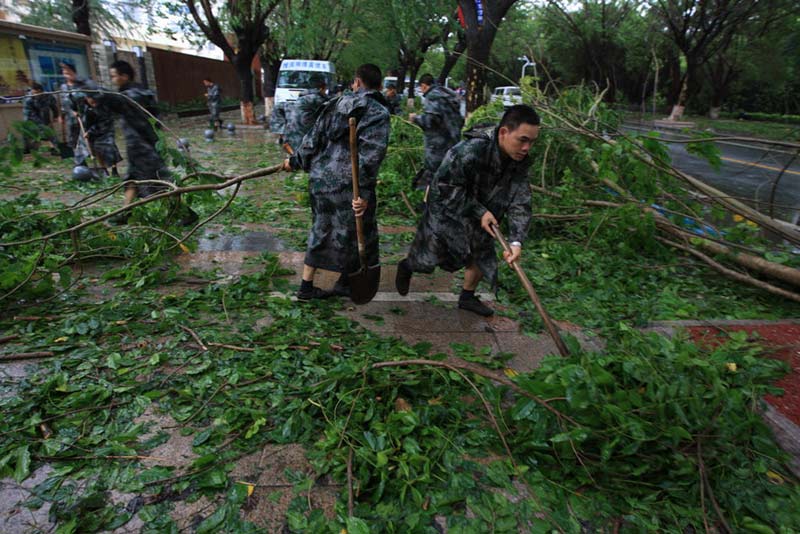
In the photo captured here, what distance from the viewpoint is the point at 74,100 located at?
6742 millimetres

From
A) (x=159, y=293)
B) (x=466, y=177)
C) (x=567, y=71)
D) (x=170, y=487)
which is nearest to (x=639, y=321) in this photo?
(x=466, y=177)

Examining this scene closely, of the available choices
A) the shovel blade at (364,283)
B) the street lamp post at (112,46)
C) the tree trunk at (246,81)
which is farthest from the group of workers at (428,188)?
the street lamp post at (112,46)

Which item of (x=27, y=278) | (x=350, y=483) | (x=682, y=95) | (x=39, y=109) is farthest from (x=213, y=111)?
(x=682, y=95)

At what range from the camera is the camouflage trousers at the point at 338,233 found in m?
3.60

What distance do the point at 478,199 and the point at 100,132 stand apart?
19.2 feet

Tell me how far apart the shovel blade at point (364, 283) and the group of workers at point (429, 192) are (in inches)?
4.8

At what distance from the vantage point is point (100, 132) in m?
6.83

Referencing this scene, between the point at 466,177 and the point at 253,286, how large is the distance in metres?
1.91

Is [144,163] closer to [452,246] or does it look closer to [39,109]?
[452,246]

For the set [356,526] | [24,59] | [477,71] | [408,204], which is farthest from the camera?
[24,59]

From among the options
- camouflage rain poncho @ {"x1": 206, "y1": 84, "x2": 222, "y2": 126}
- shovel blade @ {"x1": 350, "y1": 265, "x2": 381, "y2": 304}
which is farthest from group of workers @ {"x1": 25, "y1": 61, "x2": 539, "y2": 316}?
camouflage rain poncho @ {"x1": 206, "y1": 84, "x2": 222, "y2": 126}

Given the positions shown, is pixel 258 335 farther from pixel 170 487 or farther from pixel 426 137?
pixel 426 137

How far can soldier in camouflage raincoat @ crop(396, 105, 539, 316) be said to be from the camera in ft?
10.3

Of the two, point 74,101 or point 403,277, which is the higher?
point 74,101
